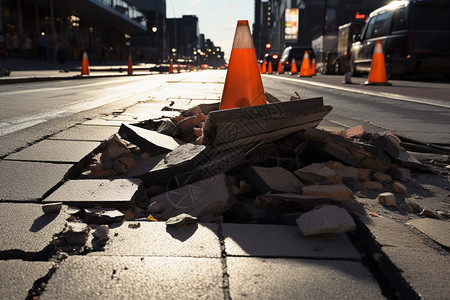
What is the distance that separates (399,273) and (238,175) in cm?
136

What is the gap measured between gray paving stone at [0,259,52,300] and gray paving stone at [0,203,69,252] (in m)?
0.10

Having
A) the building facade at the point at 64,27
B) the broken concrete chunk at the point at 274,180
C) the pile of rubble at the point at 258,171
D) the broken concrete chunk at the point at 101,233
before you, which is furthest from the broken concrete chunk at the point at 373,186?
the building facade at the point at 64,27

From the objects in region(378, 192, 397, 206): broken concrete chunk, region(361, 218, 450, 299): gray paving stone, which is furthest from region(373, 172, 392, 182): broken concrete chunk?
region(361, 218, 450, 299): gray paving stone

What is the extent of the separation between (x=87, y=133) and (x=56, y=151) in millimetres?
840

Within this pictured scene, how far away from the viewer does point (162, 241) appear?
1719 millimetres

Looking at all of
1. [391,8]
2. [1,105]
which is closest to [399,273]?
[1,105]

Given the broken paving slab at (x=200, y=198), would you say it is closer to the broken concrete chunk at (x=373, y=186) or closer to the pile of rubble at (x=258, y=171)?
the pile of rubble at (x=258, y=171)

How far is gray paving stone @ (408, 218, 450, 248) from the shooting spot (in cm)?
174

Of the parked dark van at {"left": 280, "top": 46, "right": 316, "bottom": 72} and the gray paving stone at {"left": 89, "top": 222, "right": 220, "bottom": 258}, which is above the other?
the parked dark van at {"left": 280, "top": 46, "right": 316, "bottom": 72}

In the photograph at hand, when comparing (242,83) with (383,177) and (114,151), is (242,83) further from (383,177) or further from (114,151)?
(383,177)

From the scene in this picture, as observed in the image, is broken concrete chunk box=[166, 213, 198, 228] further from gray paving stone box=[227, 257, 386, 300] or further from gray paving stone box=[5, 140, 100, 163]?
gray paving stone box=[5, 140, 100, 163]

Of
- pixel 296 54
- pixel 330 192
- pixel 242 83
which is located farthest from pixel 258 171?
pixel 296 54

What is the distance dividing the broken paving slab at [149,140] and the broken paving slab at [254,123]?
50cm

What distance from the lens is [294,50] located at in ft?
94.6
